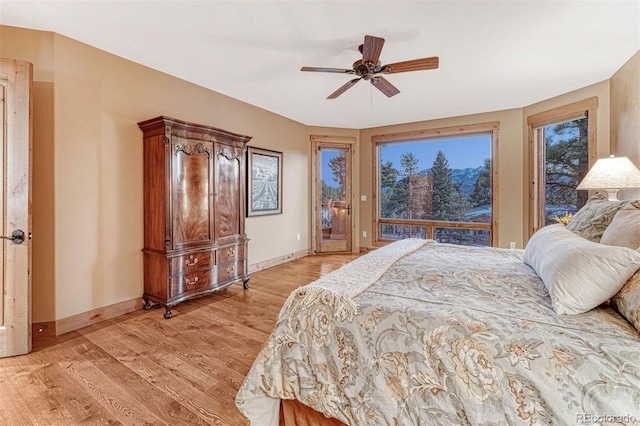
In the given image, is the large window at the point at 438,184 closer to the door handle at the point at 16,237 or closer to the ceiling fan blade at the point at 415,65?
the ceiling fan blade at the point at 415,65

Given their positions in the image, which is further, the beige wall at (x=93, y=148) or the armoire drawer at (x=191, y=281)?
the armoire drawer at (x=191, y=281)

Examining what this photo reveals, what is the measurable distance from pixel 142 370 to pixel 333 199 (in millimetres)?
4433

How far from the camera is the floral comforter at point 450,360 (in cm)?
89

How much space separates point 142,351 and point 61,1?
2.66m

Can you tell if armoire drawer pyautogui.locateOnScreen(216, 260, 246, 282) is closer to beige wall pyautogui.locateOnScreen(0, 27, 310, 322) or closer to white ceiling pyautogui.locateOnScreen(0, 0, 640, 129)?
beige wall pyautogui.locateOnScreen(0, 27, 310, 322)

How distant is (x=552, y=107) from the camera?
4.07 meters

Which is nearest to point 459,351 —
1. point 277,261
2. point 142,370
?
point 142,370

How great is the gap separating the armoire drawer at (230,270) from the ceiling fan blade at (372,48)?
264 cm

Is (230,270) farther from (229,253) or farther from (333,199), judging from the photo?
(333,199)

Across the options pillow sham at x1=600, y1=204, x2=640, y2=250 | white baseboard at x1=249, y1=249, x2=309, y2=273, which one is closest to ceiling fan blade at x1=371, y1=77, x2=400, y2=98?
pillow sham at x1=600, y1=204, x2=640, y2=250

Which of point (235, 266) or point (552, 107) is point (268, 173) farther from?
point (552, 107)

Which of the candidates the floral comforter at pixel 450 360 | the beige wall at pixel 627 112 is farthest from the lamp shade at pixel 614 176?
the floral comforter at pixel 450 360

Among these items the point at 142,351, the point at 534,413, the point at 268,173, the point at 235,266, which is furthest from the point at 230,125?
the point at 534,413

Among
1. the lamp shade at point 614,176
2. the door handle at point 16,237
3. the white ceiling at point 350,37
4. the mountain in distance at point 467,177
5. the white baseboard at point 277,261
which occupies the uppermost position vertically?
the white ceiling at point 350,37
